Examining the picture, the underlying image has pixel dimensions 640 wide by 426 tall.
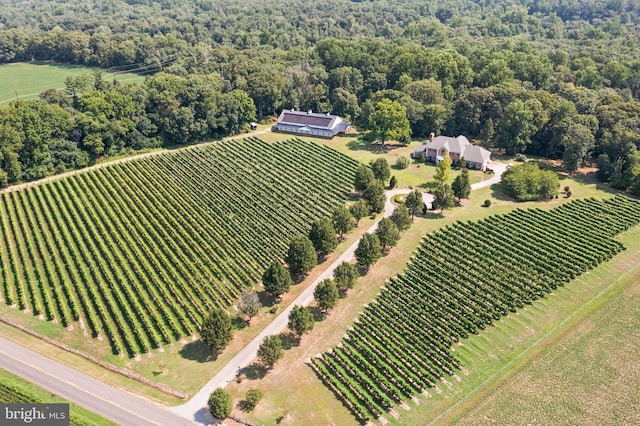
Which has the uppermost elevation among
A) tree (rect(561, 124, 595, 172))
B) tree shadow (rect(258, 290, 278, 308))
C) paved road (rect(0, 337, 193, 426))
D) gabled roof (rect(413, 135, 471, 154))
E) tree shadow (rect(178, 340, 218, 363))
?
tree (rect(561, 124, 595, 172))

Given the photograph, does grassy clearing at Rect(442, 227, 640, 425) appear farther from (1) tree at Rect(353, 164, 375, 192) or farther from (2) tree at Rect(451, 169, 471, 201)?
(1) tree at Rect(353, 164, 375, 192)

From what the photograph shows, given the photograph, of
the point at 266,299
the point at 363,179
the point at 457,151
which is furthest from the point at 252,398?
the point at 457,151

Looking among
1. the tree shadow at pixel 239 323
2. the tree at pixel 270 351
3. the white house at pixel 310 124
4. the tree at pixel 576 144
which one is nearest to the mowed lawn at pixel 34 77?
the white house at pixel 310 124

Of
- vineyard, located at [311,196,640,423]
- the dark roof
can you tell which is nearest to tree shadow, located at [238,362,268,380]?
vineyard, located at [311,196,640,423]

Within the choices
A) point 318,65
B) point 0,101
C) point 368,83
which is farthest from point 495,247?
point 0,101

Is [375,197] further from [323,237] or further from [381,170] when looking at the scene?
[323,237]

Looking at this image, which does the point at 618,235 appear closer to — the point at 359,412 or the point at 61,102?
the point at 359,412
